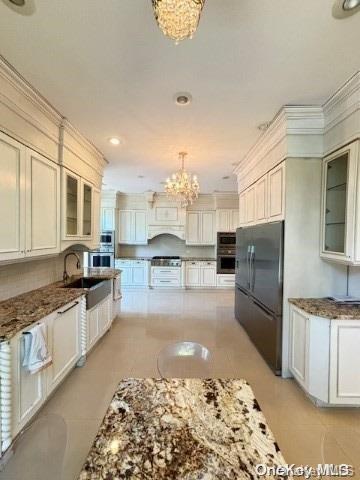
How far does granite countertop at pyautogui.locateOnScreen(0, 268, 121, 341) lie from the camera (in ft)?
6.15

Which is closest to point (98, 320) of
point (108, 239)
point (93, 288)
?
point (93, 288)

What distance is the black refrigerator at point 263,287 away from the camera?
9.53 feet

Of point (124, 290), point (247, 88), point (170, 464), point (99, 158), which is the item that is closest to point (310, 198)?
point (247, 88)

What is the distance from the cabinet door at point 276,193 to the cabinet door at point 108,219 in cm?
536

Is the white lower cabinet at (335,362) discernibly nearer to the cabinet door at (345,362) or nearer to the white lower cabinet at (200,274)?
the cabinet door at (345,362)

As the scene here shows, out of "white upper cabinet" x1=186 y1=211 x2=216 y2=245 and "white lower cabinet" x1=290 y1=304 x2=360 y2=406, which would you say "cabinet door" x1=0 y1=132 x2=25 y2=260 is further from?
"white upper cabinet" x1=186 y1=211 x2=216 y2=245

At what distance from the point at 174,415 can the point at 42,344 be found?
1396mm

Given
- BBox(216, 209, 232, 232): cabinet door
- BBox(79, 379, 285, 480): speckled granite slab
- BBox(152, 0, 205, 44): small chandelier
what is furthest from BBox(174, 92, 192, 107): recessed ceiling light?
BBox(216, 209, 232, 232): cabinet door

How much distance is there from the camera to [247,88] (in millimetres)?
2322

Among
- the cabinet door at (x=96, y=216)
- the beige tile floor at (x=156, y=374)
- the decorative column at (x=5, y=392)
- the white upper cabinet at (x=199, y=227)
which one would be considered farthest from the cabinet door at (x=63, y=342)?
the white upper cabinet at (x=199, y=227)

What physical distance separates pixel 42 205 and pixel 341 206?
9.93 ft

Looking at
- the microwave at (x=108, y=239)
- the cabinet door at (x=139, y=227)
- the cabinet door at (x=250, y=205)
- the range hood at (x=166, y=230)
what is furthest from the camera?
the cabinet door at (x=139, y=227)

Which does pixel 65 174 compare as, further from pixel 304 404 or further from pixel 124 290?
pixel 124 290

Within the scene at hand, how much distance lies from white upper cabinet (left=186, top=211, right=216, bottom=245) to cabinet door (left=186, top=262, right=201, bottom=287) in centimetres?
69
